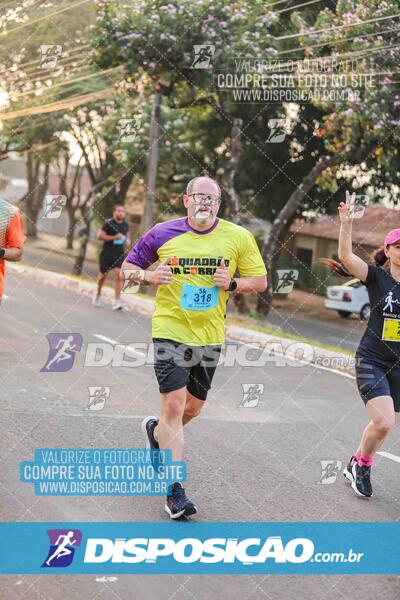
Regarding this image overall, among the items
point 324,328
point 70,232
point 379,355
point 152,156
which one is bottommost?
point 70,232

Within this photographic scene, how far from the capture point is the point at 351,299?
31.0 m

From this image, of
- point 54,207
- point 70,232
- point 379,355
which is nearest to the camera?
point 379,355

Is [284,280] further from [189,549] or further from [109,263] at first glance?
[189,549]

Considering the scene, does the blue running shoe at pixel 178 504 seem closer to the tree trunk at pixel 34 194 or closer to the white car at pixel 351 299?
the white car at pixel 351 299

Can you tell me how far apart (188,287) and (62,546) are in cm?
181

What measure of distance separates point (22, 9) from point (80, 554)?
76.5 feet

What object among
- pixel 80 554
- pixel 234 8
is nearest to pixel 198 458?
pixel 80 554

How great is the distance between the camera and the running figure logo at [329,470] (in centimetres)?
716

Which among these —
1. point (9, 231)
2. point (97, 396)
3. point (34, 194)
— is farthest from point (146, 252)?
point (34, 194)

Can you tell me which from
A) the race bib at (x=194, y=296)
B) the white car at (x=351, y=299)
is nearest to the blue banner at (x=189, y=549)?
the race bib at (x=194, y=296)

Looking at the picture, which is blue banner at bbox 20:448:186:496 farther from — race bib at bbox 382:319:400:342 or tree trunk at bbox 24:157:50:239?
tree trunk at bbox 24:157:50:239

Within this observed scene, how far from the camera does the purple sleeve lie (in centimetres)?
629

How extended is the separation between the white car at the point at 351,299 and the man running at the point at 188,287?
974 inches

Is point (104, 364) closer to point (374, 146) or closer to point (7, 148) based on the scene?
point (374, 146)
